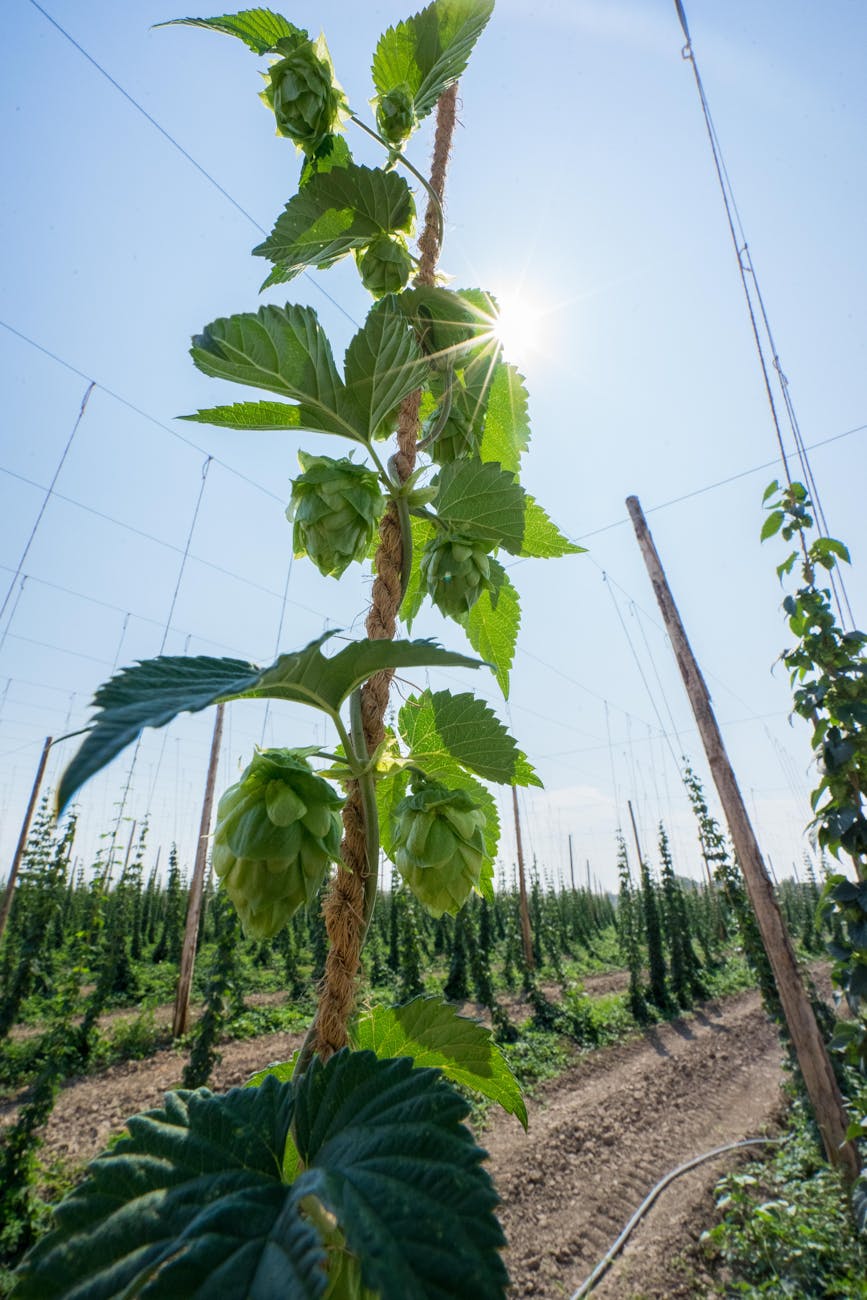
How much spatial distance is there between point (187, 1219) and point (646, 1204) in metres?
7.15

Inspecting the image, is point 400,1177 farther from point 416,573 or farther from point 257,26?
point 257,26

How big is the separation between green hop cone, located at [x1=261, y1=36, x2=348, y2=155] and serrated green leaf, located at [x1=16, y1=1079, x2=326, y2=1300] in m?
0.91

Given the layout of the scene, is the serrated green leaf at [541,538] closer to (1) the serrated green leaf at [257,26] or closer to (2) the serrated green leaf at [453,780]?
(2) the serrated green leaf at [453,780]

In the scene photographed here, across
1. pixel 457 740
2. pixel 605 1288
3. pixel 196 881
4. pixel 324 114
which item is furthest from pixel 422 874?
pixel 196 881

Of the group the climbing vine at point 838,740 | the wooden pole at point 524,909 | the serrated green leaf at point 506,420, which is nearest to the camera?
the serrated green leaf at point 506,420

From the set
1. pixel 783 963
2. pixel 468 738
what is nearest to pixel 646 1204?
pixel 783 963

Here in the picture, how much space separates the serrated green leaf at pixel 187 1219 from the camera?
318mm

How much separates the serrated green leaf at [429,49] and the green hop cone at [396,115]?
1 centimetres

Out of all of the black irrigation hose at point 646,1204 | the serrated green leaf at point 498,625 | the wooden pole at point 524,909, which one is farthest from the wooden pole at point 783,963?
the wooden pole at point 524,909

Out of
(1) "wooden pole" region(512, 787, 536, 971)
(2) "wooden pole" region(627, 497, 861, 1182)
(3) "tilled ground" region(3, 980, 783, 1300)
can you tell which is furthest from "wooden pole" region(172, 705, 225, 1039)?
(2) "wooden pole" region(627, 497, 861, 1182)

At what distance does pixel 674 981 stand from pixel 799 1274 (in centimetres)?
1042

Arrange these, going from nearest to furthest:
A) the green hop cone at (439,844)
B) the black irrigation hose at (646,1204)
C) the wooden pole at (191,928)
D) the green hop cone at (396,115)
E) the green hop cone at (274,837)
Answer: the green hop cone at (274,837), the green hop cone at (439,844), the green hop cone at (396,115), the black irrigation hose at (646,1204), the wooden pole at (191,928)

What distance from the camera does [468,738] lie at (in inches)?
24.3

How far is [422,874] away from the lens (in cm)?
56
